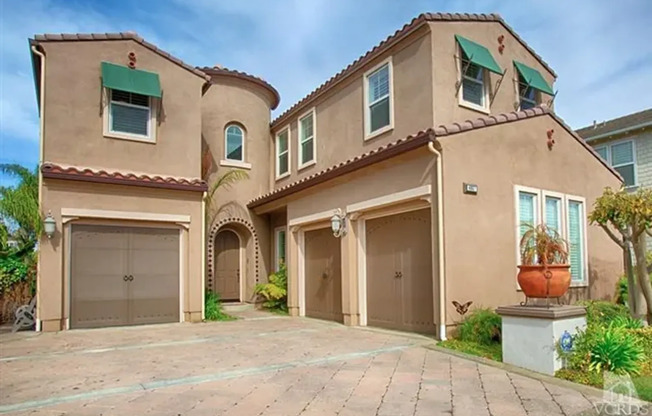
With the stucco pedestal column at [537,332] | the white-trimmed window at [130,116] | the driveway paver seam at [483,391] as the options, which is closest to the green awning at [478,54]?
the stucco pedestal column at [537,332]

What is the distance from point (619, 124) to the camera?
19312 millimetres

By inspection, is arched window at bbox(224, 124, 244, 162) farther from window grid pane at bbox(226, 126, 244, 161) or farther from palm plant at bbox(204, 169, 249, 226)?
palm plant at bbox(204, 169, 249, 226)

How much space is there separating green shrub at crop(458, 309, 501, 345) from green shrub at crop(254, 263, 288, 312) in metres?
7.48

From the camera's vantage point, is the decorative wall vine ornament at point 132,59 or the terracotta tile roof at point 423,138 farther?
the decorative wall vine ornament at point 132,59

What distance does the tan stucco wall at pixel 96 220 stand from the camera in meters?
11.2

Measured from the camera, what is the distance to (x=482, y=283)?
9500 mm

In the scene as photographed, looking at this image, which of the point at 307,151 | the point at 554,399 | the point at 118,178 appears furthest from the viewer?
the point at 307,151

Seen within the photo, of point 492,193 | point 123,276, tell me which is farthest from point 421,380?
point 123,276

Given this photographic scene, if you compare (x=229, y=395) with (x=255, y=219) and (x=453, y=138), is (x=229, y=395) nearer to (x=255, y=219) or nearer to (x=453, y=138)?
(x=453, y=138)

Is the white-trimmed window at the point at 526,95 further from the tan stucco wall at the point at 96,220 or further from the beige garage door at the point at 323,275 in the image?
the tan stucco wall at the point at 96,220

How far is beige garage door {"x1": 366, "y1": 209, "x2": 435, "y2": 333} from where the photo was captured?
32.6 feet

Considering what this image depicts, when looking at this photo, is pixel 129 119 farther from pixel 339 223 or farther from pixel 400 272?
pixel 400 272

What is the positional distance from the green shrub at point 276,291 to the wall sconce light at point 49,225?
6.38m

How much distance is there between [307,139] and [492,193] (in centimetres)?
743
